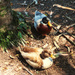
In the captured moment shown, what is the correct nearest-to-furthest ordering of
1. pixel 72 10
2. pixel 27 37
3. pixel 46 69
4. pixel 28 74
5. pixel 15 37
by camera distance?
pixel 28 74, pixel 46 69, pixel 15 37, pixel 27 37, pixel 72 10

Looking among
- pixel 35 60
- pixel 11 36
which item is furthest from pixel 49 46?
pixel 11 36

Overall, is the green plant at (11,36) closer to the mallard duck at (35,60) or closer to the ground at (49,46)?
the ground at (49,46)

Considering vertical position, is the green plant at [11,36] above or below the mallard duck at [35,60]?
above

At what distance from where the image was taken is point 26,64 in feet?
9.08

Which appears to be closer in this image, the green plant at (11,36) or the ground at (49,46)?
the ground at (49,46)

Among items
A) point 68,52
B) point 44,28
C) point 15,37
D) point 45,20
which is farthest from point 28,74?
point 45,20

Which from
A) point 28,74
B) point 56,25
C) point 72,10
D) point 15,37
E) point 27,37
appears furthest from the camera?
point 72,10

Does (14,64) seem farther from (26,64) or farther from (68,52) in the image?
(68,52)

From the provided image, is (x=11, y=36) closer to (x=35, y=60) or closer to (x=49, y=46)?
(x=35, y=60)

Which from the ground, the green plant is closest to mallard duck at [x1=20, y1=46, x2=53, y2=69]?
the ground

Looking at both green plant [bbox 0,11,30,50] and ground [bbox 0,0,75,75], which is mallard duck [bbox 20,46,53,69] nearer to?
ground [bbox 0,0,75,75]

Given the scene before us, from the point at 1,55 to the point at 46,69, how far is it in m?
1.24

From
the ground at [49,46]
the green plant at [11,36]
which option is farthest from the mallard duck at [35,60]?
the green plant at [11,36]

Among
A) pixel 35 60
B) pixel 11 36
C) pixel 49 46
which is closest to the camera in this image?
pixel 35 60
